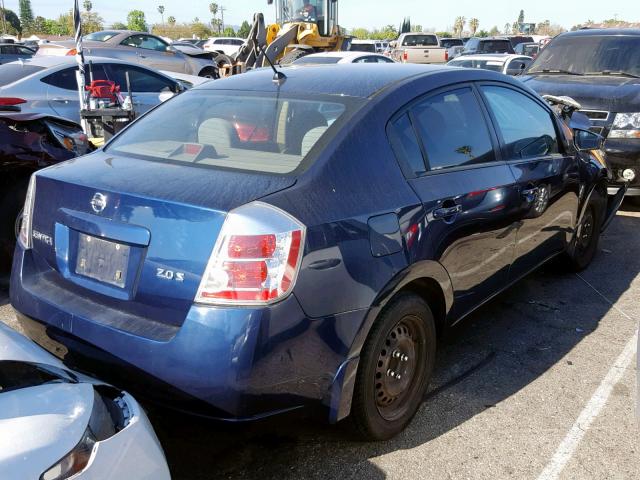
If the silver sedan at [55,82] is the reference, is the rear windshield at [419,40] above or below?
above

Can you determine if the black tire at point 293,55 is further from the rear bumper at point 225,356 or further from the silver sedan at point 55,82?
the rear bumper at point 225,356

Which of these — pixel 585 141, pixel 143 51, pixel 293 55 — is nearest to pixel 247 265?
pixel 585 141

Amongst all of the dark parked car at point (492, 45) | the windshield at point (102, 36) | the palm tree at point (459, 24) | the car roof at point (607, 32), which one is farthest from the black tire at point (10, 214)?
the palm tree at point (459, 24)

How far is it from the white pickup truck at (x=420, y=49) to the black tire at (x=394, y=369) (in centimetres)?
2638

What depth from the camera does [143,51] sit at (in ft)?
52.3

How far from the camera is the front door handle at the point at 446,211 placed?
2985 millimetres

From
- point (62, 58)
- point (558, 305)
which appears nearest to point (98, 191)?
point (558, 305)

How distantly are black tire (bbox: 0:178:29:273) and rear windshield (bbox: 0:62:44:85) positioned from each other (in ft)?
14.0

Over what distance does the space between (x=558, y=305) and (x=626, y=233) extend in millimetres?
2406

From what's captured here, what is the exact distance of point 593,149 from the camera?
505 cm

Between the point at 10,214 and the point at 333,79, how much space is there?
9.12 feet

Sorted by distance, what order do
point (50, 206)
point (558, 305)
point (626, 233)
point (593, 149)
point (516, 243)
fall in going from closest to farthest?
point (50, 206), point (516, 243), point (558, 305), point (593, 149), point (626, 233)

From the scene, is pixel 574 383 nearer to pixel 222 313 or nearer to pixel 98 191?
pixel 222 313

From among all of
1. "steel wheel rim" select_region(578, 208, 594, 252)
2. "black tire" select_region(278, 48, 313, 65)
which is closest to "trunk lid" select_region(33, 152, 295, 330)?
"steel wheel rim" select_region(578, 208, 594, 252)
